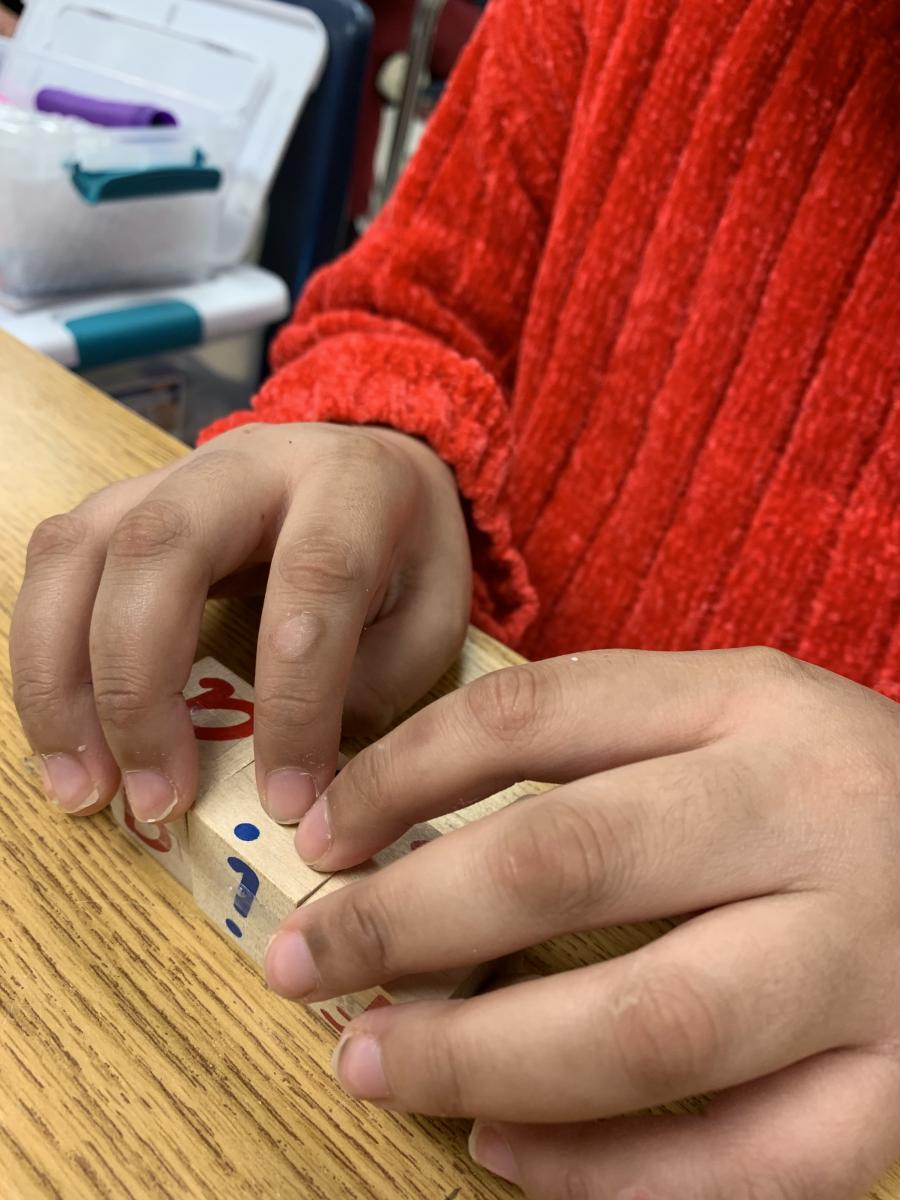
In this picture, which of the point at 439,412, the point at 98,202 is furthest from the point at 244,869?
the point at 98,202

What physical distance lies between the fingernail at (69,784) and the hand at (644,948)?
0.41ft

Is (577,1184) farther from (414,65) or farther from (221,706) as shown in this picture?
(414,65)

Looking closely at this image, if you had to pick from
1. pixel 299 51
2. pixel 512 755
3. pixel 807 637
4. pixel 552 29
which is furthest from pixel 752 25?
pixel 299 51

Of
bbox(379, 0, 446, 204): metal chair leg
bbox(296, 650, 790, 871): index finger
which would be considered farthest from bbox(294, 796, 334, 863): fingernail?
bbox(379, 0, 446, 204): metal chair leg

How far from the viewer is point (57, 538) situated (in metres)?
0.41

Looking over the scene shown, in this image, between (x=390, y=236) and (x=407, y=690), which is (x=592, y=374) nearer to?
(x=390, y=236)

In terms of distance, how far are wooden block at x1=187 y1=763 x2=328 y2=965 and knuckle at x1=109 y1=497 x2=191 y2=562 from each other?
4.1 inches

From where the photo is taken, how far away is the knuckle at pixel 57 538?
409mm

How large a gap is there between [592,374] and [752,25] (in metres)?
0.23

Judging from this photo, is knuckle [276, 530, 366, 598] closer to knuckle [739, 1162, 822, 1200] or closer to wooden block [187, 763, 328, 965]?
wooden block [187, 763, 328, 965]

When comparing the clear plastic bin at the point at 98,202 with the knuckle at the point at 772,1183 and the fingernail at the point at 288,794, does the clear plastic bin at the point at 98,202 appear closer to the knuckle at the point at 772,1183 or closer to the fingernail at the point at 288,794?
the fingernail at the point at 288,794

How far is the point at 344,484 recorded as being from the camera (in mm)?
417

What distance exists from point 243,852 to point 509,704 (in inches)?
4.7

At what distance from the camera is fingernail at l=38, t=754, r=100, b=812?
378mm
